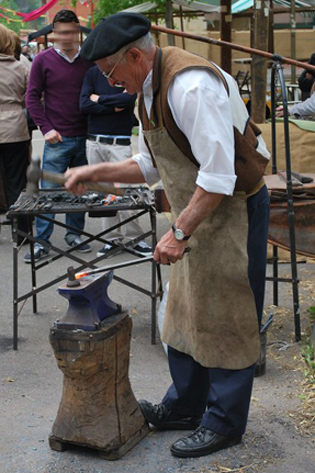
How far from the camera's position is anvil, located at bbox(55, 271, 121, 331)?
3.18 metres

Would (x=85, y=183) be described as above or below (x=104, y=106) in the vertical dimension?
below

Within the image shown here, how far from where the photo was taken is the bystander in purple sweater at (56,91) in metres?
6.30

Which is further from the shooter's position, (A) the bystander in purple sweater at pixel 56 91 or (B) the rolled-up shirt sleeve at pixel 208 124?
(A) the bystander in purple sweater at pixel 56 91

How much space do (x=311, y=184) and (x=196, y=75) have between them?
2058mm

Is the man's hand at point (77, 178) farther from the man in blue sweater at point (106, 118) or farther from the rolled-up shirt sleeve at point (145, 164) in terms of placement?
the man in blue sweater at point (106, 118)

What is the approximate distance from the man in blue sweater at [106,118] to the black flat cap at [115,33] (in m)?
3.22

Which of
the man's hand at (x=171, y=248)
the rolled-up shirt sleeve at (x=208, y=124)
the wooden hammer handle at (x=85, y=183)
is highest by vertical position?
the rolled-up shirt sleeve at (x=208, y=124)

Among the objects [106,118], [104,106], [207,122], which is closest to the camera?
[207,122]

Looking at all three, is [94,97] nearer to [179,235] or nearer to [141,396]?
[141,396]

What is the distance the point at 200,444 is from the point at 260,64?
483 cm

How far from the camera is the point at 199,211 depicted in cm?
279

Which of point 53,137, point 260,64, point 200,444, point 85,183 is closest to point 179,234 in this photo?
point 85,183

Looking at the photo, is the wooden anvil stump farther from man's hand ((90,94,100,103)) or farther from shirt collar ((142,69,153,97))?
man's hand ((90,94,100,103))

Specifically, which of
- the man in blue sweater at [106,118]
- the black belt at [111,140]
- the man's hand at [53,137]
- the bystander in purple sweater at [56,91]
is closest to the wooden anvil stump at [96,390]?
the man in blue sweater at [106,118]
